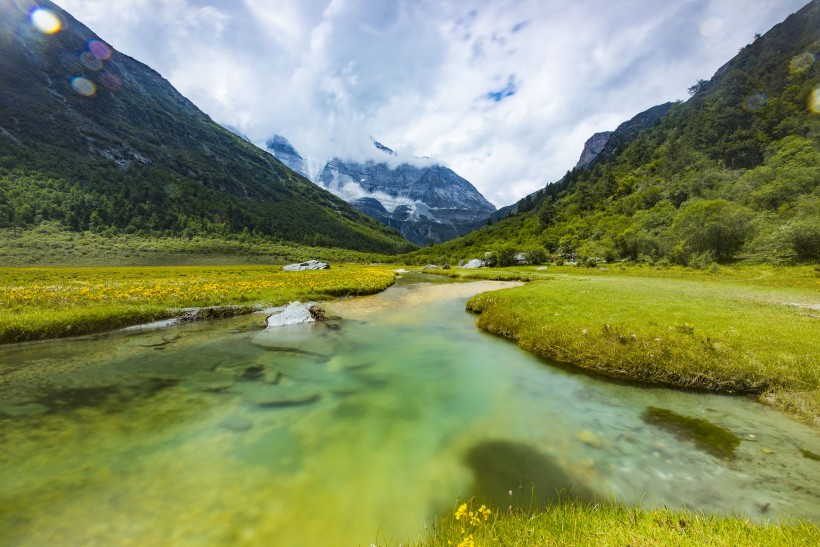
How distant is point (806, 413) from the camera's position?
955cm

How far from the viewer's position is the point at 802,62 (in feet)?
406

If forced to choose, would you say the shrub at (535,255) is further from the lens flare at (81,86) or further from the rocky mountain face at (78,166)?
the lens flare at (81,86)

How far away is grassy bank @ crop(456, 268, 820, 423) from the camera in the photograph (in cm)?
1117

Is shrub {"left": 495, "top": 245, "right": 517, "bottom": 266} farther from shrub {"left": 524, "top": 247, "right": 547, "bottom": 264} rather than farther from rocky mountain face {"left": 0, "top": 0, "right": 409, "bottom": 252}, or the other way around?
rocky mountain face {"left": 0, "top": 0, "right": 409, "bottom": 252}

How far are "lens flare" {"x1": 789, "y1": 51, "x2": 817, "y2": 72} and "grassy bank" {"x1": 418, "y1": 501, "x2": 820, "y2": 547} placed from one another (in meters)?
206

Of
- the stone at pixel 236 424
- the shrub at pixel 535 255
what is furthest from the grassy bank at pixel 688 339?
the shrub at pixel 535 255

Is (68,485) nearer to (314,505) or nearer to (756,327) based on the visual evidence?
(314,505)

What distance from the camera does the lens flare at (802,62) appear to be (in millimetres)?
121044

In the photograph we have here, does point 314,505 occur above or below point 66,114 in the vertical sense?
below

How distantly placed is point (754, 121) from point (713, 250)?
391ft

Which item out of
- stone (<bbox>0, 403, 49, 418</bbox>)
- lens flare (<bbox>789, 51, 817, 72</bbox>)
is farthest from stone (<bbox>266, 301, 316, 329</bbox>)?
lens flare (<bbox>789, 51, 817, 72</bbox>)

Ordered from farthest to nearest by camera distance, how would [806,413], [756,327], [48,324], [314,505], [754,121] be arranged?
[754,121] → [48,324] → [756,327] → [806,413] → [314,505]

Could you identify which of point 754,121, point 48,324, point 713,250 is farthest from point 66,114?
point 754,121

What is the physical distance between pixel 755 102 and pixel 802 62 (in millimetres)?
19574
